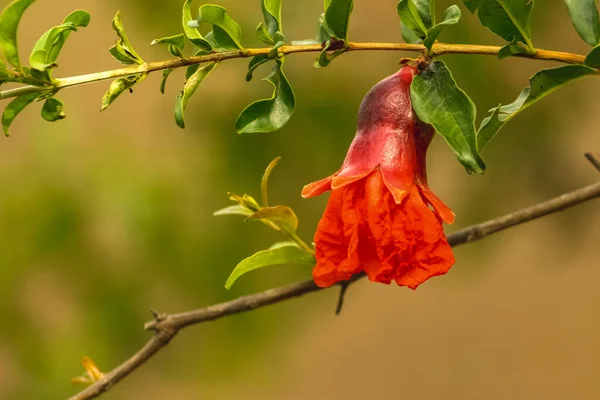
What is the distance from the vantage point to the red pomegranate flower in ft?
1.16

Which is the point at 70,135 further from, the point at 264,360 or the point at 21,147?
the point at 264,360

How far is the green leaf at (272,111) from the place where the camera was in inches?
14.4

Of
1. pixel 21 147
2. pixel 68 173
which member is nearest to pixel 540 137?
pixel 68 173

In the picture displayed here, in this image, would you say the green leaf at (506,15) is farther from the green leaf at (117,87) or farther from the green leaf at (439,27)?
the green leaf at (117,87)

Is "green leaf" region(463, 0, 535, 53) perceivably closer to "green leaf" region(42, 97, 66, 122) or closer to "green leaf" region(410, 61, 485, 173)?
"green leaf" region(410, 61, 485, 173)

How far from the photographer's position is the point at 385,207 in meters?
0.36

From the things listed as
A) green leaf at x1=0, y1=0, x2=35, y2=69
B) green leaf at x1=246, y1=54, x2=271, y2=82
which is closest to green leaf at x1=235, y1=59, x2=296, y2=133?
green leaf at x1=246, y1=54, x2=271, y2=82

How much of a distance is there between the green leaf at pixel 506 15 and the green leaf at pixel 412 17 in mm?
23

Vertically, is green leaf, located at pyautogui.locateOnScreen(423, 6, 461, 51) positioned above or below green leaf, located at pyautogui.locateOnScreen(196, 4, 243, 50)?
below

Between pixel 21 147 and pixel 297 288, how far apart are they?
1054 mm

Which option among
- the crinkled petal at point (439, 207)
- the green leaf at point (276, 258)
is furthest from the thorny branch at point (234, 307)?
the crinkled petal at point (439, 207)

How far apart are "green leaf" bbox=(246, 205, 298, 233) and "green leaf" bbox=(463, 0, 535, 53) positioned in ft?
0.55

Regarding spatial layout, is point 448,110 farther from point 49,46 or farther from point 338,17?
point 49,46

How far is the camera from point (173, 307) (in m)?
1.23
